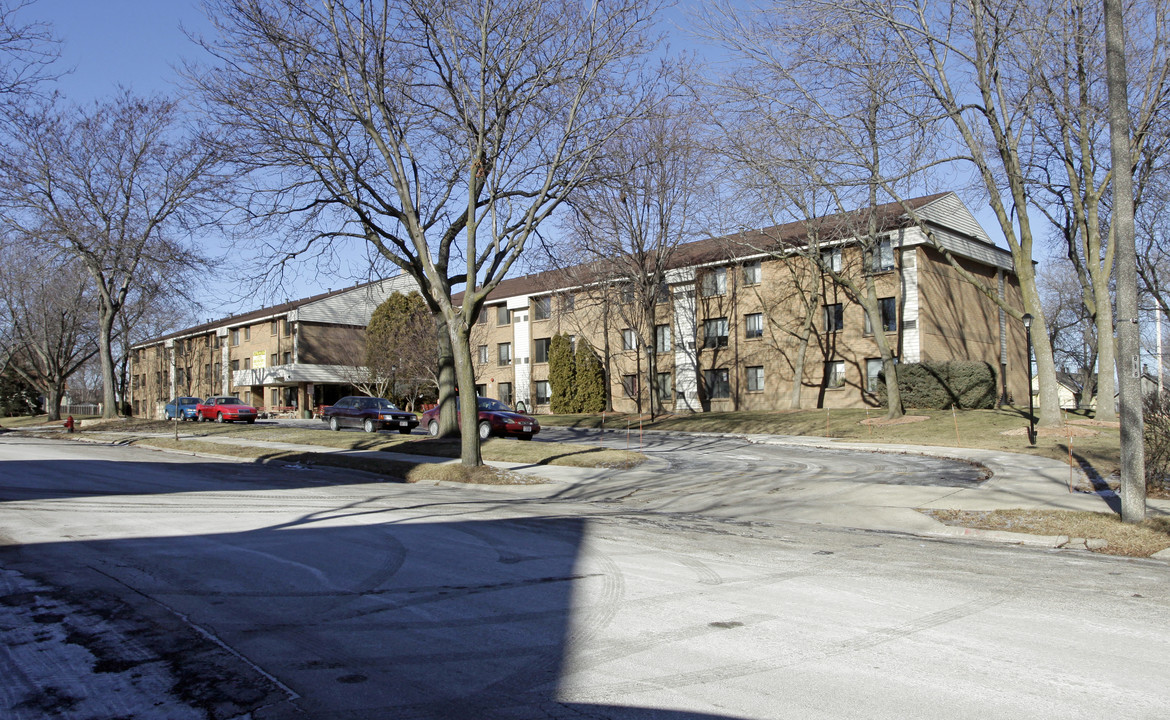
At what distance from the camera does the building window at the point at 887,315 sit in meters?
38.1

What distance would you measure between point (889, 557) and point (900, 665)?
13.8 feet

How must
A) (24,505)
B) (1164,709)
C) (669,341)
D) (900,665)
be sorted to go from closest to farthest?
(1164,709)
(900,665)
(24,505)
(669,341)

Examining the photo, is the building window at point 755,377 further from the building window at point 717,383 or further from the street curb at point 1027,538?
the street curb at point 1027,538

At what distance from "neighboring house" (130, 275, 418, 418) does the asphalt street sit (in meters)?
45.9

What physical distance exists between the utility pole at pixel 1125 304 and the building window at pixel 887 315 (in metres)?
28.1

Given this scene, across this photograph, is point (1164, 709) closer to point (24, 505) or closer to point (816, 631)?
point (816, 631)

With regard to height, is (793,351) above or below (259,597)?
above

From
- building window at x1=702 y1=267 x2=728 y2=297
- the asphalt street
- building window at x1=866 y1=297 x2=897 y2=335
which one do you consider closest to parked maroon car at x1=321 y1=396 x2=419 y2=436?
building window at x1=702 y1=267 x2=728 y2=297

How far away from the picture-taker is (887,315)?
3853 cm

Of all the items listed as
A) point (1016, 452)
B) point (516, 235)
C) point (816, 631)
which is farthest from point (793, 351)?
point (816, 631)

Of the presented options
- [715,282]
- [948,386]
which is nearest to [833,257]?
[715,282]

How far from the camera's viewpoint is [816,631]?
5859 millimetres

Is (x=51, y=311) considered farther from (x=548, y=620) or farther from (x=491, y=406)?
(x=548, y=620)

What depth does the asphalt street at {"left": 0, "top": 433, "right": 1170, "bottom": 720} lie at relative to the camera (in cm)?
451
